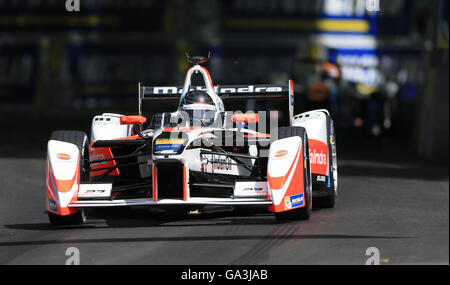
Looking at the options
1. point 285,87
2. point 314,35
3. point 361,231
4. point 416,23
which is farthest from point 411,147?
point 314,35

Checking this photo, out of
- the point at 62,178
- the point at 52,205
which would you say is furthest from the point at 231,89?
the point at 52,205

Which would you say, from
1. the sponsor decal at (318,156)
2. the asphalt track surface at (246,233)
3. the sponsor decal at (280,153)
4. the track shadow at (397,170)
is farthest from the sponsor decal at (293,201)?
the track shadow at (397,170)

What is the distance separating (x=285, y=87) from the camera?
13000mm

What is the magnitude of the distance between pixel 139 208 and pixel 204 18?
93.8ft

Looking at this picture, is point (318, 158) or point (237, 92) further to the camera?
point (237, 92)

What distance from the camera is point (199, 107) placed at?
11992mm

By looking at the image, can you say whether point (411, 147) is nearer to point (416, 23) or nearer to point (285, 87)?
point (416, 23)

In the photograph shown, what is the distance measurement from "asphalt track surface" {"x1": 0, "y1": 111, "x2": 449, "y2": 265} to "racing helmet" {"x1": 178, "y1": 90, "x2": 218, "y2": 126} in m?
1.03

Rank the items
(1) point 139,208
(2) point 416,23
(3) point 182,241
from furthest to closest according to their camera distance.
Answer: (2) point 416,23 → (1) point 139,208 → (3) point 182,241

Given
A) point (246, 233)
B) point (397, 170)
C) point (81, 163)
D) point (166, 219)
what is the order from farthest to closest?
point (397, 170), point (166, 219), point (81, 163), point (246, 233)

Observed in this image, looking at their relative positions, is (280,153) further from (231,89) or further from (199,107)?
(231,89)

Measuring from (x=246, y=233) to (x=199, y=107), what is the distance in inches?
93.3

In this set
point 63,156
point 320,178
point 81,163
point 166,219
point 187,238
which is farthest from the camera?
point 320,178

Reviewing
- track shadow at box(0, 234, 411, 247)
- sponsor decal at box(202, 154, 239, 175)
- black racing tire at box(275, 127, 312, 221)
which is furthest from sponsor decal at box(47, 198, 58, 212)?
black racing tire at box(275, 127, 312, 221)
